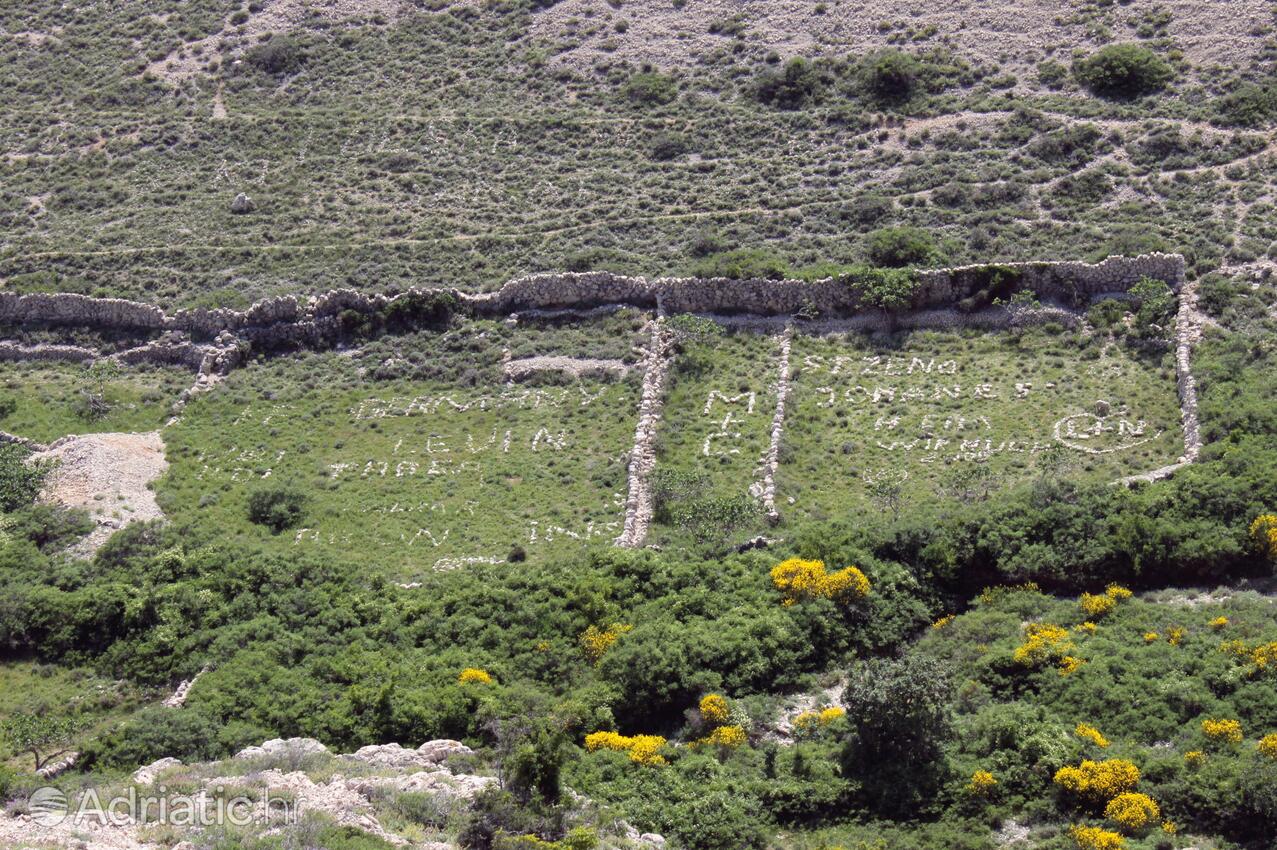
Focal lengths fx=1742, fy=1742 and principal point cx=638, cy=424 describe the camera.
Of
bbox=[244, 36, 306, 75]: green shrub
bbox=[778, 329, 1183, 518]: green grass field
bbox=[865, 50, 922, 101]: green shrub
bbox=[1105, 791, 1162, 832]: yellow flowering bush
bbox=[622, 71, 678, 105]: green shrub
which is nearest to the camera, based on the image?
bbox=[1105, 791, 1162, 832]: yellow flowering bush

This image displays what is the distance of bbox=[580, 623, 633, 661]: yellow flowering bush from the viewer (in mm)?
47372

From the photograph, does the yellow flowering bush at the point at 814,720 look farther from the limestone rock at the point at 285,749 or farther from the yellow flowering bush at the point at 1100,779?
the limestone rock at the point at 285,749

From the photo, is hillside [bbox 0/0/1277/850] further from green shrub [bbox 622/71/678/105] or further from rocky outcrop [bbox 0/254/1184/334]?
green shrub [bbox 622/71/678/105]

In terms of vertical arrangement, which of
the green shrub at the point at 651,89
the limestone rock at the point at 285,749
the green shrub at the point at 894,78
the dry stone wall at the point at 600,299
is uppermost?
the green shrub at the point at 894,78

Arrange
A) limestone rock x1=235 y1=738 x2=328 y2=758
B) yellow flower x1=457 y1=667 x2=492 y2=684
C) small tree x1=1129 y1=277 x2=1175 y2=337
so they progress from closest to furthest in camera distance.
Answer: limestone rock x1=235 y1=738 x2=328 y2=758 → yellow flower x1=457 y1=667 x2=492 y2=684 → small tree x1=1129 y1=277 x2=1175 y2=337

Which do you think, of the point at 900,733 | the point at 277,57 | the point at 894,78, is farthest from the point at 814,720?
the point at 277,57

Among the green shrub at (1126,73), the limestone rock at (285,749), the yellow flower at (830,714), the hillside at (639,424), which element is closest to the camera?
the hillside at (639,424)

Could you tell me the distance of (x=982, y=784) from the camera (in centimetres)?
3938

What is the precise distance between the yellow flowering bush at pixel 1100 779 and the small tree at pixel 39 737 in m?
25.1

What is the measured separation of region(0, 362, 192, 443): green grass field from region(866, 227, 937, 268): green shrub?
27246 millimetres

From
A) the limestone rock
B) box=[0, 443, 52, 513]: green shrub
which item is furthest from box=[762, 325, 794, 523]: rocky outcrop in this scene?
box=[0, 443, 52, 513]: green shrub

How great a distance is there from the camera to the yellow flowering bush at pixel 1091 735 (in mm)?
39938

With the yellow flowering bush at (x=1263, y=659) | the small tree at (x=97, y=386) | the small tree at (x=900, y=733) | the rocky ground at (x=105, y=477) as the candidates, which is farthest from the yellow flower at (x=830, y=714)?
the small tree at (x=97, y=386)

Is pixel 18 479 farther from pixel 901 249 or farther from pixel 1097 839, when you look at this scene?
pixel 1097 839
